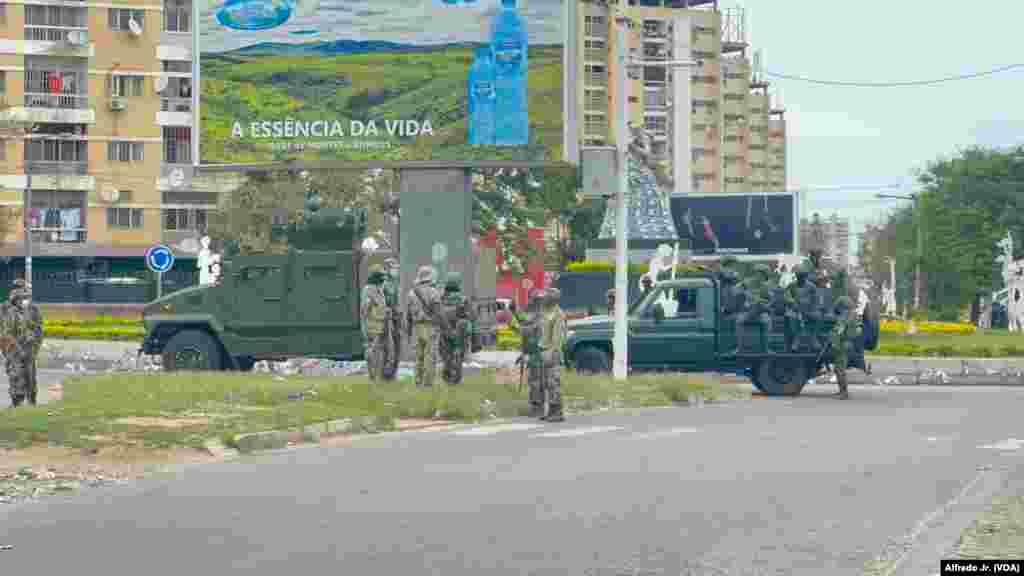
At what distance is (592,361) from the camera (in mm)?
29672

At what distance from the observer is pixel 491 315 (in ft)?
105

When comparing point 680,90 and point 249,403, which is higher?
point 680,90

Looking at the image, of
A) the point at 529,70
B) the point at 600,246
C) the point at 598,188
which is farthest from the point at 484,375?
the point at 600,246

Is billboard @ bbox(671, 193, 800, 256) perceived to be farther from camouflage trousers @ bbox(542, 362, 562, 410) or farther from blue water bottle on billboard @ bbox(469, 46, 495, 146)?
camouflage trousers @ bbox(542, 362, 562, 410)

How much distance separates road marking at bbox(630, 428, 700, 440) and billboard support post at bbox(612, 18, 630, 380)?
7.26 meters

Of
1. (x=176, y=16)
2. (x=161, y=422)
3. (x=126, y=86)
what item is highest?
(x=176, y=16)

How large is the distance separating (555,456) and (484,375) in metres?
9.66

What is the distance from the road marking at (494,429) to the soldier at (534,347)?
2.87ft

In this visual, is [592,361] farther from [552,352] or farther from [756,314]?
[552,352]

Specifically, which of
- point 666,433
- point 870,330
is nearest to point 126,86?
point 870,330

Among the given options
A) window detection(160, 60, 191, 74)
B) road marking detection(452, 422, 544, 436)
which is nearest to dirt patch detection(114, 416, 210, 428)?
road marking detection(452, 422, 544, 436)

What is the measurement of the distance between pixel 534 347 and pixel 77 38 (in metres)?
54.0

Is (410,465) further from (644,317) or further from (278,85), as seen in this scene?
(278,85)

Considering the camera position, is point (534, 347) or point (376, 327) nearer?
point (534, 347)
